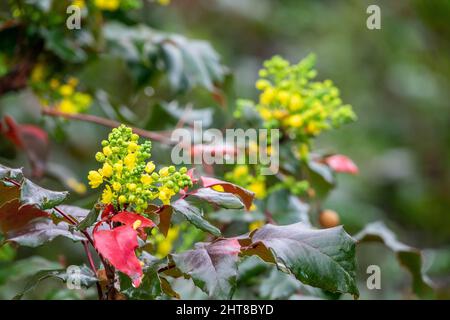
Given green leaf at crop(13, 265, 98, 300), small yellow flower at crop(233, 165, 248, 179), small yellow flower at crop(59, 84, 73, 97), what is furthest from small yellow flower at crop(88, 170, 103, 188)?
small yellow flower at crop(59, 84, 73, 97)

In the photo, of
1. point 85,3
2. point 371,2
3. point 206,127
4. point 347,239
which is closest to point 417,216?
point 371,2

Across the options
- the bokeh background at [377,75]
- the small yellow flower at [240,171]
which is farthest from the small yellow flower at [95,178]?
the bokeh background at [377,75]

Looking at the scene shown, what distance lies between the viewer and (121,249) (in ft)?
2.56

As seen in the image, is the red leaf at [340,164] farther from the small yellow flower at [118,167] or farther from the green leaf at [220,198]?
the small yellow flower at [118,167]

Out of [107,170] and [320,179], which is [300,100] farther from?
[107,170]

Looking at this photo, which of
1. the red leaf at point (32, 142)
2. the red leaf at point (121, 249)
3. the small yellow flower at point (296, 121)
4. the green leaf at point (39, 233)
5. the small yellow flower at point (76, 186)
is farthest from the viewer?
the small yellow flower at point (76, 186)

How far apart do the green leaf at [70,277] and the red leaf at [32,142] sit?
1.96ft

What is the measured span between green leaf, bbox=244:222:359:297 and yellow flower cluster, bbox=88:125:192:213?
122 mm

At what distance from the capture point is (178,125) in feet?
4.76

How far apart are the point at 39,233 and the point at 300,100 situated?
0.53 meters

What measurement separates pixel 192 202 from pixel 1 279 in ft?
1.90

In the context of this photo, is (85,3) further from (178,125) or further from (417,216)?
(417,216)

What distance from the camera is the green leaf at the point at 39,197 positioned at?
0.79m

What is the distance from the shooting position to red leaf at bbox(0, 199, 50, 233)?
2.93 ft
